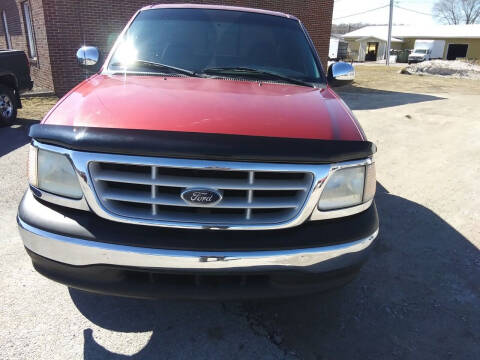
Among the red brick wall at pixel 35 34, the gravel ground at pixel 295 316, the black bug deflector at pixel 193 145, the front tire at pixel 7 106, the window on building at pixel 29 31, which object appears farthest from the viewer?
the window on building at pixel 29 31

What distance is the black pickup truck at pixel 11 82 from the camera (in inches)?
281

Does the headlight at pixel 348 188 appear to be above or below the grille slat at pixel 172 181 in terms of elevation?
below

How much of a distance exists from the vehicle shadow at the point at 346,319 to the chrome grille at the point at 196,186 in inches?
20.1

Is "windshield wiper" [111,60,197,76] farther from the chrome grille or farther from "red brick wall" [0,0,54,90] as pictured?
"red brick wall" [0,0,54,90]

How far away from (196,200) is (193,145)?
261mm

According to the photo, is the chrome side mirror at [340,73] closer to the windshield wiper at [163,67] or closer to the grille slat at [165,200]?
the windshield wiper at [163,67]

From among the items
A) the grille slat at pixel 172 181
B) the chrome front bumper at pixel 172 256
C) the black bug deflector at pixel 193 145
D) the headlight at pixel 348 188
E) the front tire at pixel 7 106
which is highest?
the black bug deflector at pixel 193 145

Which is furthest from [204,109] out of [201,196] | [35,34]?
[35,34]

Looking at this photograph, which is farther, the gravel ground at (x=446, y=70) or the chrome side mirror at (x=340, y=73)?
the gravel ground at (x=446, y=70)

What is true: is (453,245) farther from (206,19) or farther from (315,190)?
(206,19)

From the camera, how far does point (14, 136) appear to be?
21.8ft

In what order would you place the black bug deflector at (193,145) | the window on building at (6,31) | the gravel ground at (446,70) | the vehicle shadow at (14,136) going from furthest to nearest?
the gravel ground at (446,70)
the window on building at (6,31)
the vehicle shadow at (14,136)
the black bug deflector at (193,145)

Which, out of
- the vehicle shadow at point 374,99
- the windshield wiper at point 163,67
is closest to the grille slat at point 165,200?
the windshield wiper at point 163,67

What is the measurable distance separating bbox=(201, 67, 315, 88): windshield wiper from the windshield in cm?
6
